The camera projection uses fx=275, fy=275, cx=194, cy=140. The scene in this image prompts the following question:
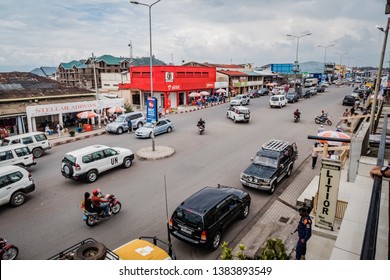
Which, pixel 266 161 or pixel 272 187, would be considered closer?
pixel 272 187

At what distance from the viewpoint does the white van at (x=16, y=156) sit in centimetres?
1469

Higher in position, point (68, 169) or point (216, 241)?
point (68, 169)

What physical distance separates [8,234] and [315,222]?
413 inches

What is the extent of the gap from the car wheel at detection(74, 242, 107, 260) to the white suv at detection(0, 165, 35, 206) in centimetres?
774

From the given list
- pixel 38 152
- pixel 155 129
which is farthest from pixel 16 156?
pixel 155 129

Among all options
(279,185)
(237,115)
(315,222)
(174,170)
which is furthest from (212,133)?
(315,222)

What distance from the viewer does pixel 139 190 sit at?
12.9m

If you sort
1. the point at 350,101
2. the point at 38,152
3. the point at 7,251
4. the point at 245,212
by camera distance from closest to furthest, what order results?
the point at 7,251
the point at 245,212
the point at 38,152
the point at 350,101

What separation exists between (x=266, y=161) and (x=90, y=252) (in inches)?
377

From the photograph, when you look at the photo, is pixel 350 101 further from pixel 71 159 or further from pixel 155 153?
pixel 71 159

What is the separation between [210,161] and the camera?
16781mm

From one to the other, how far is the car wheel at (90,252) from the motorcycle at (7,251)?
4098 millimetres

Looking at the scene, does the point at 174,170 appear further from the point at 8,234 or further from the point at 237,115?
the point at 237,115

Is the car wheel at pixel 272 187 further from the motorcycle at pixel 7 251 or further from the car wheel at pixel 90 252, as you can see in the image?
the motorcycle at pixel 7 251
